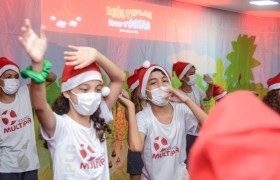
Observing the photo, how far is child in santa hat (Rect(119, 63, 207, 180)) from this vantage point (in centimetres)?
354

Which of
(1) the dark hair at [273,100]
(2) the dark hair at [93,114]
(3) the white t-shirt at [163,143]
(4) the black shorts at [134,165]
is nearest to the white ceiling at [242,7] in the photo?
(4) the black shorts at [134,165]

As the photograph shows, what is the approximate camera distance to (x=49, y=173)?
5520 millimetres

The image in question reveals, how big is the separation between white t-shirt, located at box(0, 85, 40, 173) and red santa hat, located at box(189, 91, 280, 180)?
368 centimetres

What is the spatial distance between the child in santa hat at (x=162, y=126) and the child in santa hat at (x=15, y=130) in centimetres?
108

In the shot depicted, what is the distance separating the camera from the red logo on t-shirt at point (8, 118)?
432cm

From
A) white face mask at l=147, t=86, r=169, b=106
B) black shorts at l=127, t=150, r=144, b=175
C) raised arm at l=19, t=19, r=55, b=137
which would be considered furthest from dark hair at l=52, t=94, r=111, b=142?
black shorts at l=127, t=150, r=144, b=175

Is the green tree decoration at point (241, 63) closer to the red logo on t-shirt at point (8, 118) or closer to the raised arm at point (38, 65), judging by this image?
the red logo on t-shirt at point (8, 118)

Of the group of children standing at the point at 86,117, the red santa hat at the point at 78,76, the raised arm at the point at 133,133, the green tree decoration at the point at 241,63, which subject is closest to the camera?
the group of children standing at the point at 86,117

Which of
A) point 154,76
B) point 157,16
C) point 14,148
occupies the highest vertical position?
point 157,16

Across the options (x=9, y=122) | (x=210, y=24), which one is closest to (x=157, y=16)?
(x=210, y=24)

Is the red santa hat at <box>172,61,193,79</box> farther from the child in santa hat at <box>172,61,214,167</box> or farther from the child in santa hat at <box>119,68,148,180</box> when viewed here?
the child in santa hat at <box>119,68,148,180</box>

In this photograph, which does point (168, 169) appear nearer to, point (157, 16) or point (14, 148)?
point (14, 148)

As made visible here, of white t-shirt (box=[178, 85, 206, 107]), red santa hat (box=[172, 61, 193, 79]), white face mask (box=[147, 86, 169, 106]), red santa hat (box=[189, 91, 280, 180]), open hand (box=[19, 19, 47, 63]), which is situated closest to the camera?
red santa hat (box=[189, 91, 280, 180])

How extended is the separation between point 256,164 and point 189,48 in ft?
22.5
